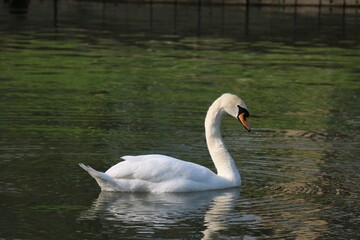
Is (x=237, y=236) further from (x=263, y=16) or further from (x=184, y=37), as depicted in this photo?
(x=263, y=16)

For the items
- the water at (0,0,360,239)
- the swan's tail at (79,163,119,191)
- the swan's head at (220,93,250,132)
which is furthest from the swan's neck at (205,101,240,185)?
the swan's tail at (79,163,119,191)

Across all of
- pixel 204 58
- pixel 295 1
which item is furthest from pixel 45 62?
pixel 295 1

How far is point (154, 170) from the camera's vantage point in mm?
14266

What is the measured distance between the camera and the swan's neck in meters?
15.1

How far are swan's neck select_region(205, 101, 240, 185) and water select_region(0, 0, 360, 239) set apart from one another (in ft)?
1.05

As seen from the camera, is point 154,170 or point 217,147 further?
point 217,147

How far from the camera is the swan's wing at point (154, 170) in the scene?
1416 cm

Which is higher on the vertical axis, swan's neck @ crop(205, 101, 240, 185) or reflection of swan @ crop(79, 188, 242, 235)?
swan's neck @ crop(205, 101, 240, 185)

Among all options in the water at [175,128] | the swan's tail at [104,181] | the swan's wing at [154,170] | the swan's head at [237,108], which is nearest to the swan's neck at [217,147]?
the swan's head at [237,108]

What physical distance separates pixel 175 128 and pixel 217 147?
361 cm

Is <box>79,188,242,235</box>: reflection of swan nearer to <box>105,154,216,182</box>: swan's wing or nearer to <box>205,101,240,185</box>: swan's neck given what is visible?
<box>105,154,216,182</box>: swan's wing

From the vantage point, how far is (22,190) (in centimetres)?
1415

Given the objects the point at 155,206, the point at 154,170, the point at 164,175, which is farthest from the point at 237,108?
the point at 155,206

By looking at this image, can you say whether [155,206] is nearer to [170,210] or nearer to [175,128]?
[170,210]
